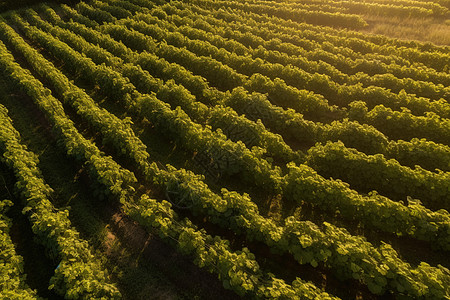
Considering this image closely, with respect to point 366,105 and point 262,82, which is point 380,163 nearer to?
point 366,105

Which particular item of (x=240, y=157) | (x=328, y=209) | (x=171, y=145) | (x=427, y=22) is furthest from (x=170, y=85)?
(x=427, y=22)

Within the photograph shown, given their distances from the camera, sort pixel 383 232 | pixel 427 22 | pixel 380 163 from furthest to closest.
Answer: pixel 427 22 < pixel 380 163 < pixel 383 232

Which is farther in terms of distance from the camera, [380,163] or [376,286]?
[380,163]

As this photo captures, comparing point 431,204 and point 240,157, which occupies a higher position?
point 431,204

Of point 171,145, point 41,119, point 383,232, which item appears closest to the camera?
point 383,232

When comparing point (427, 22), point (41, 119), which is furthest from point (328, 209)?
point (427, 22)

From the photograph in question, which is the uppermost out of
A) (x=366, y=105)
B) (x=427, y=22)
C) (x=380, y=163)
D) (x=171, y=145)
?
(x=427, y=22)

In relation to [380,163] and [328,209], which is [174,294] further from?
[380,163]
